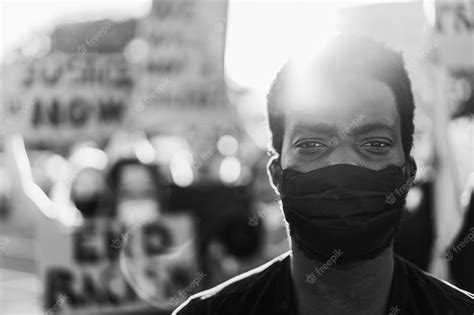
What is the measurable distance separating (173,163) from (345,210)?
589 cm

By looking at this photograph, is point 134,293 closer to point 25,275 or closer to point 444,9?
point 444,9

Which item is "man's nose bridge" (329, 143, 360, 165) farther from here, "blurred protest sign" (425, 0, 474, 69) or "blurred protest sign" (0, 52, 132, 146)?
"blurred protest sign" (0, 52, 132, 146)

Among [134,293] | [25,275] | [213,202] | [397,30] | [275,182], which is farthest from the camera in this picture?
[25,275]

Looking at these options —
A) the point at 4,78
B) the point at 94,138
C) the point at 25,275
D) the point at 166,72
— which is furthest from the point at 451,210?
the point at 25,275

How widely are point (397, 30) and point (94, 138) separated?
418 cm

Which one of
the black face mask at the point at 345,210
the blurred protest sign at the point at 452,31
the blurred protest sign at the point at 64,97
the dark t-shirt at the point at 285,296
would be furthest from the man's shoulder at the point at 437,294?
the blurred protest sign at the point at 64,97

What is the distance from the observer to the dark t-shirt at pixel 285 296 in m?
1.80

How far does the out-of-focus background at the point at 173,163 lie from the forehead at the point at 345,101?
0.15 metres

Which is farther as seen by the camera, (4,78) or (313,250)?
(4,78)

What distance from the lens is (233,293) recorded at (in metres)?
1.89

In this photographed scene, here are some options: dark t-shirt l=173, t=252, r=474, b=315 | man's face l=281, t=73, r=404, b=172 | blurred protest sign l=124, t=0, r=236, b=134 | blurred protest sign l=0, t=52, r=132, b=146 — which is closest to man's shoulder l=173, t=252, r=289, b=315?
dark t-shirt l=173, t=252, r=474, b=315

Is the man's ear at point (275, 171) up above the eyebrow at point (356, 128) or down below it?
below

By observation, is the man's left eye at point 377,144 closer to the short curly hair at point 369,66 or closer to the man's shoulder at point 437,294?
the short curly hair at point 369,66

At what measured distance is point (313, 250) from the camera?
181 cm
